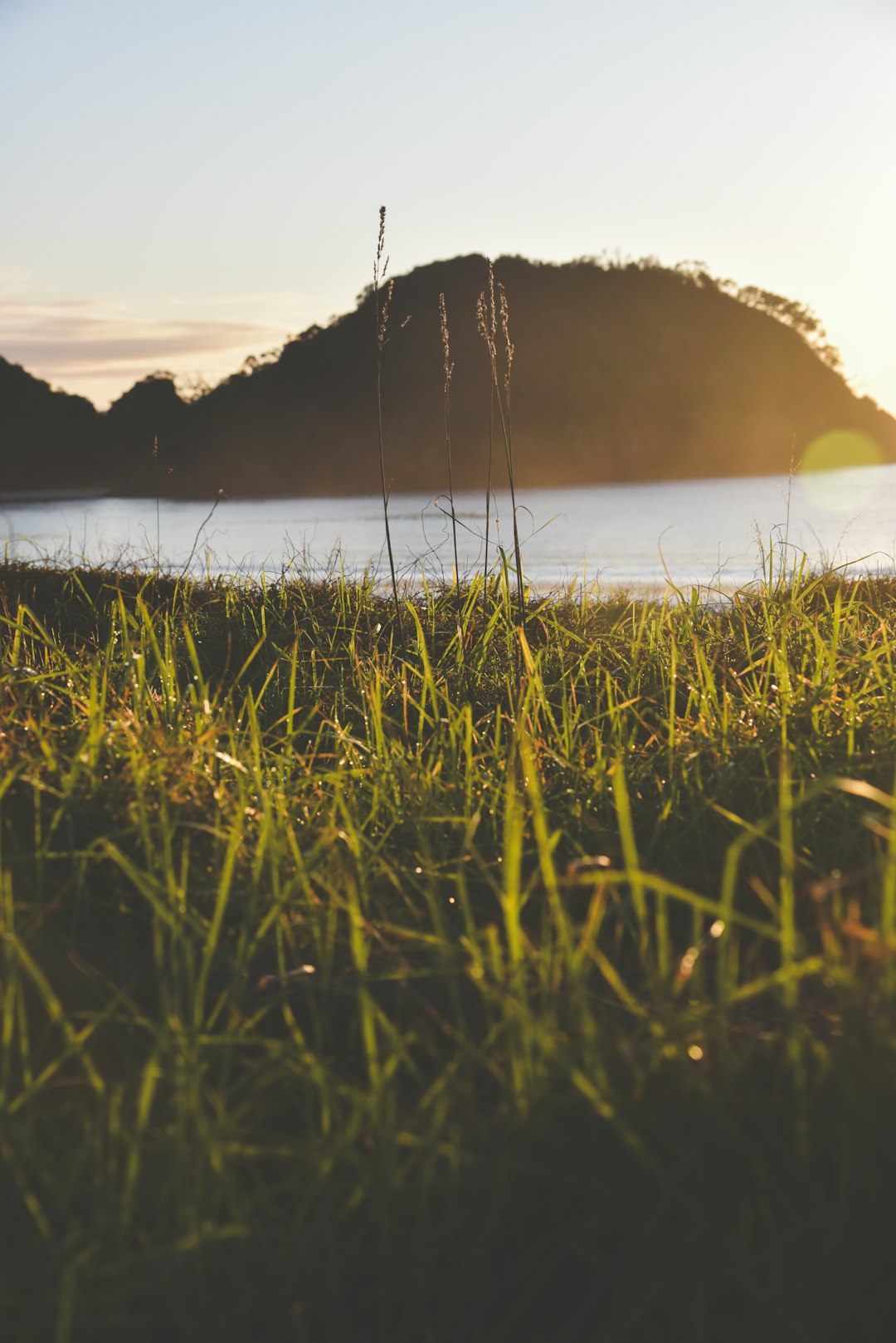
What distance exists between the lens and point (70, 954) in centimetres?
179

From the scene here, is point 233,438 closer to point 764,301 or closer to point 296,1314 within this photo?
point 764,301

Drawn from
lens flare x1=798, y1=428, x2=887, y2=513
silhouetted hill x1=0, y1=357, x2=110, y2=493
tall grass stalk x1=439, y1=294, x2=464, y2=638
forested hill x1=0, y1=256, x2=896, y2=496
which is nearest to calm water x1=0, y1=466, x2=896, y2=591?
tall grass stalk x1=439, y1=294, x2=464, y2=638

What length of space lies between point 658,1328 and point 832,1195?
0.30 m

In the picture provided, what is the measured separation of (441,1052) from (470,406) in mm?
98652

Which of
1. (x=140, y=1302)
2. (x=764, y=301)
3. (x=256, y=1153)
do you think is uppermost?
(x=764, y=301)

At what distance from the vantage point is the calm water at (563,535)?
6438 mm

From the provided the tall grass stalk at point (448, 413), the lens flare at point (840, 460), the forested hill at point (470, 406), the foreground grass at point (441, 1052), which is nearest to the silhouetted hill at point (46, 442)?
the forested hill at point (470, 406)

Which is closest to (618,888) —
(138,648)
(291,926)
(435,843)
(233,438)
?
(435,843)

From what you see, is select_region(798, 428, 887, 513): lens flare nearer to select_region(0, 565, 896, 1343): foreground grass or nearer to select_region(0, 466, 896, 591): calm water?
select_region(0, 466, 896, 591): calm water

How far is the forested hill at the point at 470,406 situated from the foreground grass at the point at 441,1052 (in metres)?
92.1

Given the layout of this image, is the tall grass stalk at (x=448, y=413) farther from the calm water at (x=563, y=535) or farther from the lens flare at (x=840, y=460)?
the lens flare at (x=840, y=460)

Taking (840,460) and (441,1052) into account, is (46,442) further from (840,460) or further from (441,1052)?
(441,1052)

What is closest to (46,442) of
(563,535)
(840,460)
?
(563,535)

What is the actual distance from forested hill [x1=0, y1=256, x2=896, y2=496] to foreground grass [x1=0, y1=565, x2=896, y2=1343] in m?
92.1
